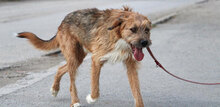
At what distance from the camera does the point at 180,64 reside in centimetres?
841

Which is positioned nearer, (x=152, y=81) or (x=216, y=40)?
(x=152, y=81)

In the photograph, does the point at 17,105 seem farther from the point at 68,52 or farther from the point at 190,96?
the point at 190,96

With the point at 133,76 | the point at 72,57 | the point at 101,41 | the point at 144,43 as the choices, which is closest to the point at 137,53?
the point at 144,43

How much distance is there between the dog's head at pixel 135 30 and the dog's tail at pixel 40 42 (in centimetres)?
169

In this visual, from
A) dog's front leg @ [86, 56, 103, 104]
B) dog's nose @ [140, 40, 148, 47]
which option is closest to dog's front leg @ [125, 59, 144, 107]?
dog's front leg @ [86, 56, 103, 104]

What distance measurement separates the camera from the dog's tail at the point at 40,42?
6.71 metres

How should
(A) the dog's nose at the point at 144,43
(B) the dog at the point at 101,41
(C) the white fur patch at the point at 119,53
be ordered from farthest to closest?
(C) the white fur patch at the point at 119,53, (B) the dog at the point at 101,41, (A) the dog's nose at the point at 144,43

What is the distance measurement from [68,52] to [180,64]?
307cm

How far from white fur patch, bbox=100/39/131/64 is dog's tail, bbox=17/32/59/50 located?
1445 millimetres

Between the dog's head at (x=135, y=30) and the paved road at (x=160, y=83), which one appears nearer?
the dog's head at (x=135, y=30)

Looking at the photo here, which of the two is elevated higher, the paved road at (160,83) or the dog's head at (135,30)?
the dog's head at (135,30)

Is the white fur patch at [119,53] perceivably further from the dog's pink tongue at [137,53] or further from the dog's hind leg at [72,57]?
the dog's hind leg at [72,57]

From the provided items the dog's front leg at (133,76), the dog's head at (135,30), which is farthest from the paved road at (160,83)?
the dog's head at (135,30)

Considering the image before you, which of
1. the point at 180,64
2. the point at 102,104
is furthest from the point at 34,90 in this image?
the point at 180,64
